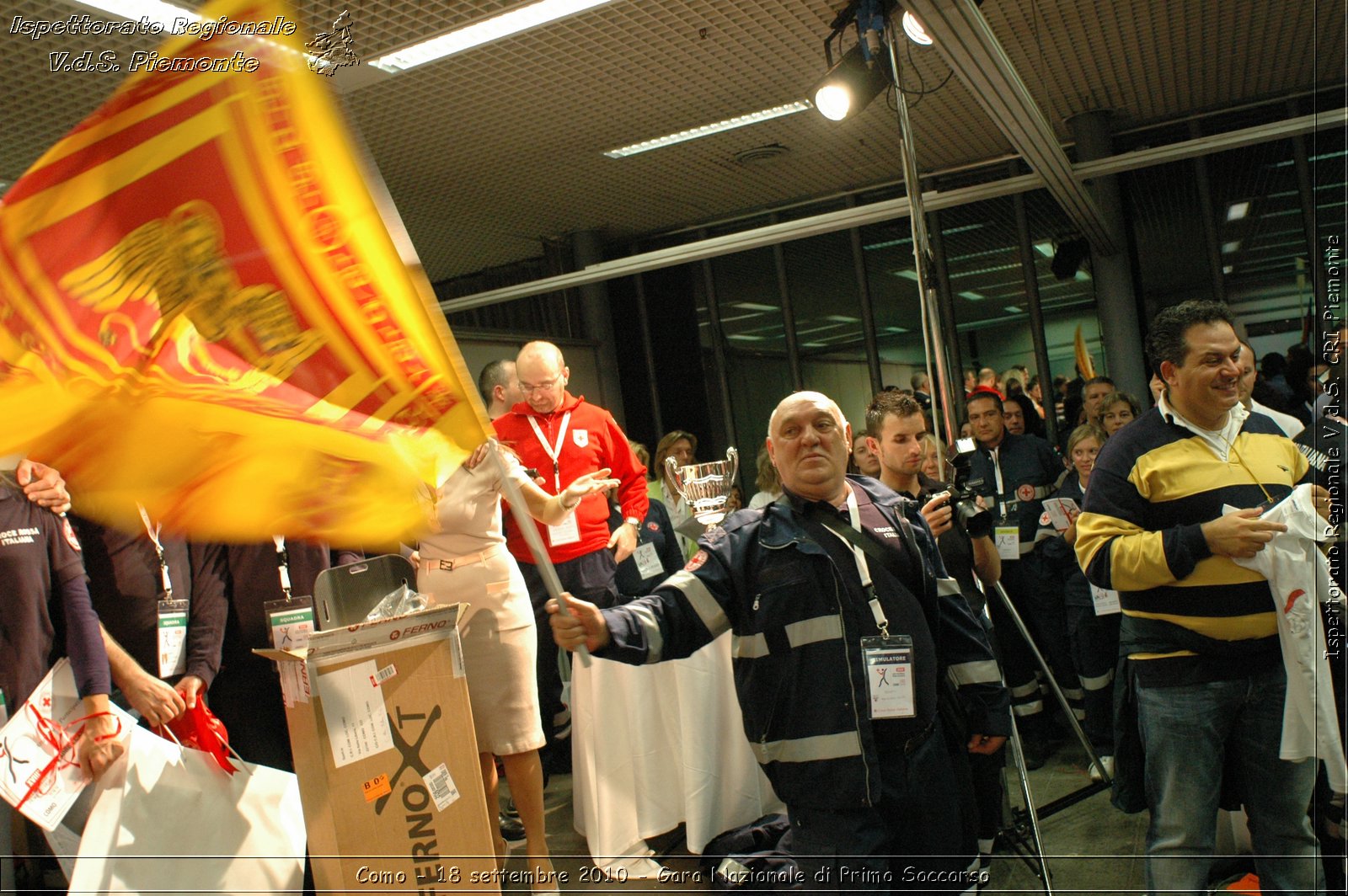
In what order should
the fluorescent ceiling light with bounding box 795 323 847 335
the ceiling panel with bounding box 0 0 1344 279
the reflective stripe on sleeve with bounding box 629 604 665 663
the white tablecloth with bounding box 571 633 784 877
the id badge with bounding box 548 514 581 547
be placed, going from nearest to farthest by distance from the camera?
the reflective stripe on sleeve with bounding box 629 604 665 663, the white tablecloth with bounding box 571 633 784 877, the id badge with bounding box 548 514 581 547, the ceiling panel with bounding box 0 0 1344 279, the fluorescent ceiling light with bounding box 795 323 847 335

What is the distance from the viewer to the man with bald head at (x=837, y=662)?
1.96 m

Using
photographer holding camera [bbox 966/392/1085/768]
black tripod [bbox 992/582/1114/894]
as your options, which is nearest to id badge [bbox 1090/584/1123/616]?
black tripod [bbox 992/582/1114/894]

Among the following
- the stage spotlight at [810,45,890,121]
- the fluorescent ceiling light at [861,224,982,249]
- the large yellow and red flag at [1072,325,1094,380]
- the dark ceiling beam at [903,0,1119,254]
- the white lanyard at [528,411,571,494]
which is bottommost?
the white lanyard at [528,411,571,494]

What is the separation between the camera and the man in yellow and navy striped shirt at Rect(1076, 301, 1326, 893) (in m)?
2.19

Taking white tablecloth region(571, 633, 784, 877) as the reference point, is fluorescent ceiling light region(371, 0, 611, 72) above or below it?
above

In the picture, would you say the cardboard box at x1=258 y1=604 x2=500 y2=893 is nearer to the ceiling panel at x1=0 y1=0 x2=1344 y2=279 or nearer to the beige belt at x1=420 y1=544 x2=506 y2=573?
the beige belt at x1=420 y1=544 x2=506 y2=573

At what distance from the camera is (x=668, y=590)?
2.03m

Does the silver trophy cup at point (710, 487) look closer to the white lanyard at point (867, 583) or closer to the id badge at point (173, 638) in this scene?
Result: the white lanyard at point (867, 583)

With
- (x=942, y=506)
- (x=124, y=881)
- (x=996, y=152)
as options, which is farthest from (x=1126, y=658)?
(x=996, y=152)

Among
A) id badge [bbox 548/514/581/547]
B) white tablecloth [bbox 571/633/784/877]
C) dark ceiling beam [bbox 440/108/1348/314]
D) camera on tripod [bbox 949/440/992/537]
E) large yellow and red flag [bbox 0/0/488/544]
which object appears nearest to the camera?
large yellow and red flag [bbox 0/0/488/544]

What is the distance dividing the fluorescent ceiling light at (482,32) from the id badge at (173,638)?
2.93 m

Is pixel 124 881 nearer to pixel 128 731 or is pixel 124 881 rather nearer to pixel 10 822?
pixel 128 731

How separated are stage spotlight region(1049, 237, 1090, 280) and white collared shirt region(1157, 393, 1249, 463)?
5284 millimetres

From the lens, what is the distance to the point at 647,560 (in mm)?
4008
